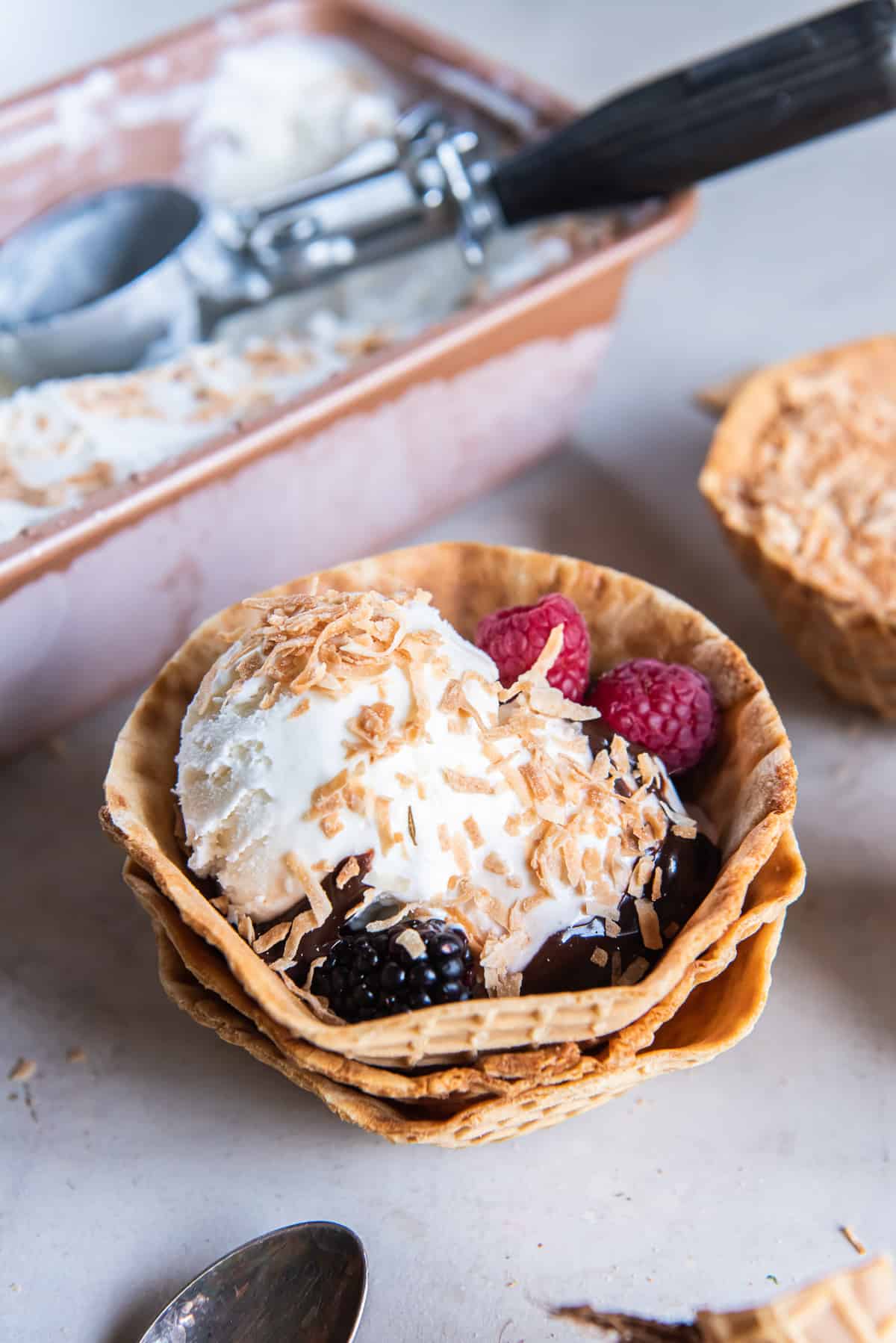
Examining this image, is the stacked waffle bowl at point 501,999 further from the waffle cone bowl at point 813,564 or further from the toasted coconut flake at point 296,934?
the waffle cone bowl at point 813,564

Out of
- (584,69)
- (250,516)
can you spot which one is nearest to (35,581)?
(250,516)

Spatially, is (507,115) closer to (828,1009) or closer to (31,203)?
(31,203)

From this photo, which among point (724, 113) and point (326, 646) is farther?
point (724, 113)

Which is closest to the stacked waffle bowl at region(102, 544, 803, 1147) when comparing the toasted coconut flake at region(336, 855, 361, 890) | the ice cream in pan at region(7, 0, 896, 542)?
the toasted coconut flake at region(336, 855, 361, 890)

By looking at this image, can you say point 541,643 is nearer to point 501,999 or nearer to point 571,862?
point 571,862

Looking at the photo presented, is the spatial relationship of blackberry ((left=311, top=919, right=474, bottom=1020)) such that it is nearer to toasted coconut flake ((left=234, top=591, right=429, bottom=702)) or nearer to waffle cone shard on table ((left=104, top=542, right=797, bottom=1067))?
waffle cone shard on table ((left=104, top=542, right=797, bottom=1067))

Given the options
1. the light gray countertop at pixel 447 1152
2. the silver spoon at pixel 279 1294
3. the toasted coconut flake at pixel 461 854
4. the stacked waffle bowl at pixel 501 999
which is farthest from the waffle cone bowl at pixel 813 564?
the silver spoon at pixel 279 1294

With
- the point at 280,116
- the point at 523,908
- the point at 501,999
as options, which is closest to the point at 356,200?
the point at 280,116
